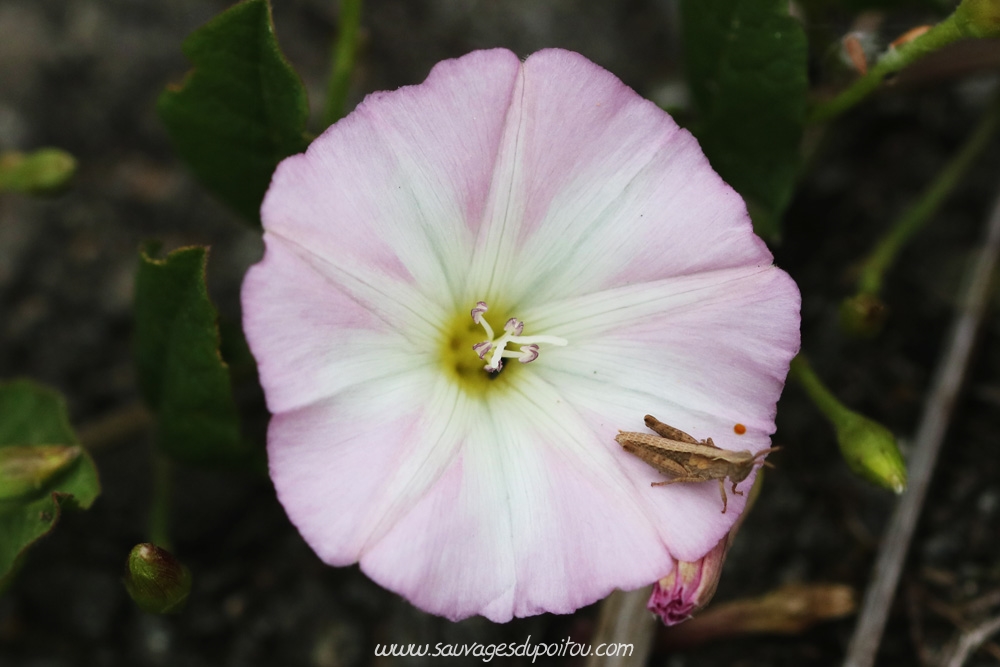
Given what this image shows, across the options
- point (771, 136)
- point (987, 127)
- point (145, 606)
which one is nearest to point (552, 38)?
point (771, 136)

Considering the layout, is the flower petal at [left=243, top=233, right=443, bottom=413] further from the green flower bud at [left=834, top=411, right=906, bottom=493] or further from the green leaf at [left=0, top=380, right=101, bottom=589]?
the green flower bud at [left=834, top=411, right=906, bottom=493]

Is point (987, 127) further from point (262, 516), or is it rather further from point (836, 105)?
point (262, 516)

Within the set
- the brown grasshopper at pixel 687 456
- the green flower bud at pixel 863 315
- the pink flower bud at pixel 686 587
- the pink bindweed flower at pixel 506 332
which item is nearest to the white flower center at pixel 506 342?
the pink bindweed flower at pixel 506 332

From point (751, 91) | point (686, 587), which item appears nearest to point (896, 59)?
point (751, 91)

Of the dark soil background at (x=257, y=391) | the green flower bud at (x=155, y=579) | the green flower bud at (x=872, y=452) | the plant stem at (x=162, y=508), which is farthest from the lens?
the dark soil background at (x=257, y=391)

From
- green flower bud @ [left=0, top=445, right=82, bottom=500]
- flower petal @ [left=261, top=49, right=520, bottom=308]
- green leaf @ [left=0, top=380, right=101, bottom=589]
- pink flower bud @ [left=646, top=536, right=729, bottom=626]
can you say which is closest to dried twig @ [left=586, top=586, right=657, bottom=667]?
pink flower bud @ [left=646, top=536, right=729, bottom=626]

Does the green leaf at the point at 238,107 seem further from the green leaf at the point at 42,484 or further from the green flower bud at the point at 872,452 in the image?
the green flower bud at the point at 872,452

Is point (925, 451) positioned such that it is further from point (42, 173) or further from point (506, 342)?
point (42, 173)

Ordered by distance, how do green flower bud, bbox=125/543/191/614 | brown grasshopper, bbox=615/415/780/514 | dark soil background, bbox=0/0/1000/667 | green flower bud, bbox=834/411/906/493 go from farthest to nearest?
1. dark soil background, bbox=0/0/1000/667
2. green flower bud, bbox=834/411/906/493
3. green flower bud, bbox=125/543/191/614
4. brown grasshopper, bbox=615/415/780/514
